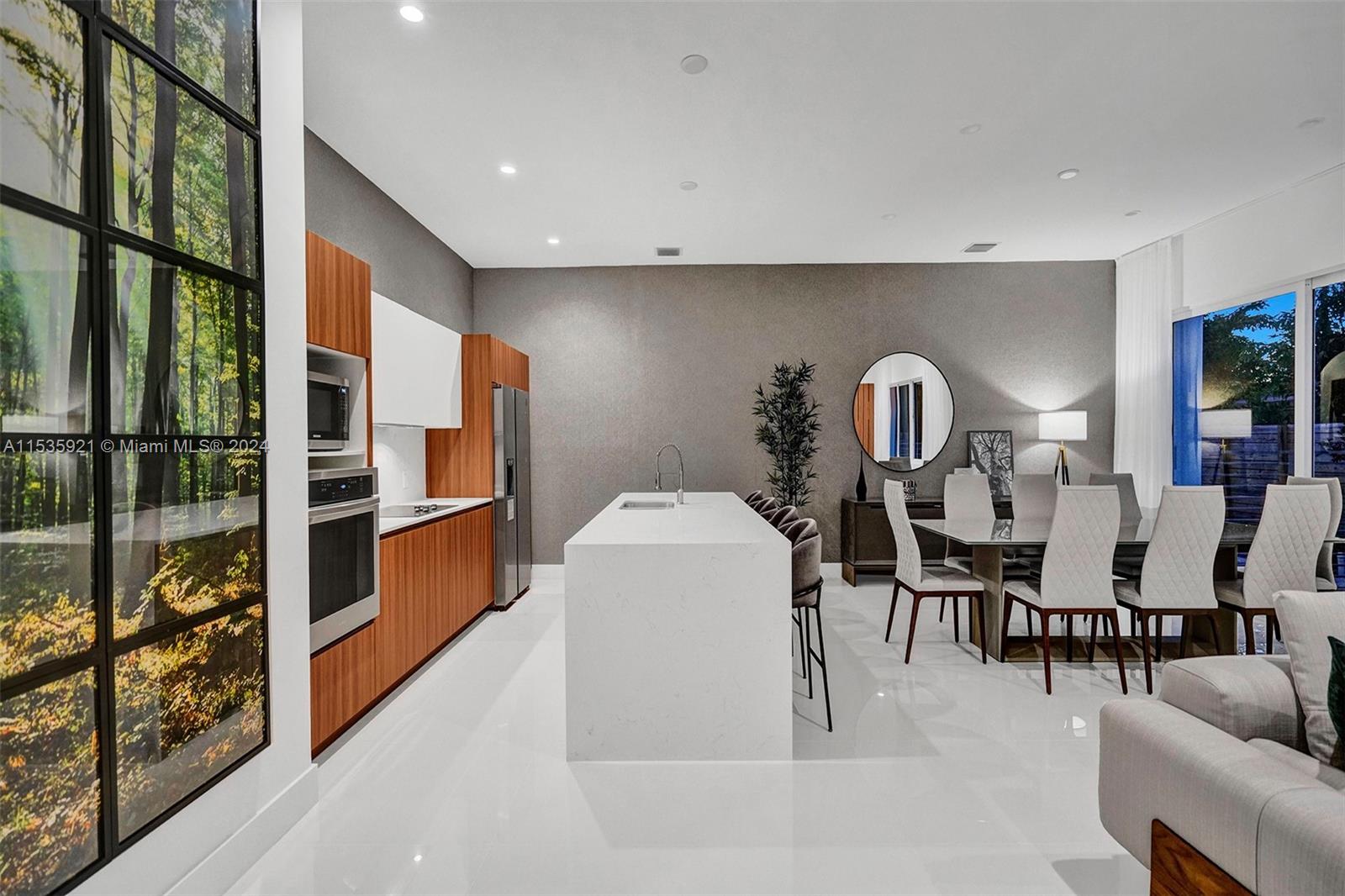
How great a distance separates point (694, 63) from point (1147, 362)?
490 centimetres

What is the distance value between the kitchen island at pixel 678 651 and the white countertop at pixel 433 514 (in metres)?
1.20

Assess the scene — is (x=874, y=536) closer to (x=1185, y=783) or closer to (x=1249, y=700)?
(x=1249, y=700)

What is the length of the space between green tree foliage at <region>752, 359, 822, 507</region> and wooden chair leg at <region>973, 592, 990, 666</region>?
6.68 ft

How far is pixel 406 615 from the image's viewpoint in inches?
126

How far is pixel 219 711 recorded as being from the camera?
1.73 m

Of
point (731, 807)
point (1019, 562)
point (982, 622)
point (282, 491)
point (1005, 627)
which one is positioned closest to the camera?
point (282, 491)

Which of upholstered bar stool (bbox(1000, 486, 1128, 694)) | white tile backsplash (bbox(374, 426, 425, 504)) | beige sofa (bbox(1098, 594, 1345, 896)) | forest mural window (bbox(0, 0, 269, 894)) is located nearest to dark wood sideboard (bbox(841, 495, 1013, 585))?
upholstered bar stool (bbox(1000, 486, 1128, 694))

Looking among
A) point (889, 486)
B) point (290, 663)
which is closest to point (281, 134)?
point (290, 663)

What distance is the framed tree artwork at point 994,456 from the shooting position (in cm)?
571

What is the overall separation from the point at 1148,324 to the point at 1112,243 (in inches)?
30.4

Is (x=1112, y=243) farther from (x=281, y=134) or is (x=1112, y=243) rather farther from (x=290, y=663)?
(x=290, y=663)

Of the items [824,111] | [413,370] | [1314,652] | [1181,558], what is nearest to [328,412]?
[413,370]

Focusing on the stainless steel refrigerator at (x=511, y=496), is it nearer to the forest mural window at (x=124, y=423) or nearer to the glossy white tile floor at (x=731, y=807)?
the glossy white tile floor at (x=731, y=807)

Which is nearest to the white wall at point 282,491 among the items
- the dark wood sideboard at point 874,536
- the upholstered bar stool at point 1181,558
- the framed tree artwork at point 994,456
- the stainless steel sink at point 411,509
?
the stainless steel sink at point 411,509
